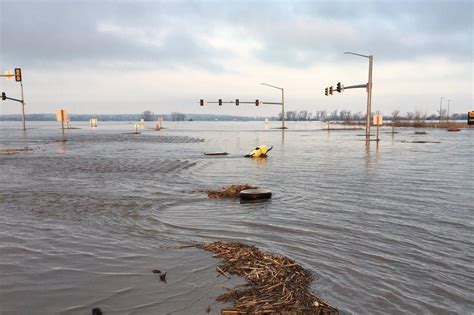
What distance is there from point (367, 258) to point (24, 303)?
494cm

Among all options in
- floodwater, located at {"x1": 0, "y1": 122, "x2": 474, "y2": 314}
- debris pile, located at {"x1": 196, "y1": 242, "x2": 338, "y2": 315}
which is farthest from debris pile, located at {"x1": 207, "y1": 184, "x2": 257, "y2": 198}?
debris pile, located at {"x1": 196, "y1": 242, "x2": 338, "y2": 315}

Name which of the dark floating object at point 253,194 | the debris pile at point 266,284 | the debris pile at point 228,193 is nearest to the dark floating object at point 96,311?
the debris pile at point 266,284

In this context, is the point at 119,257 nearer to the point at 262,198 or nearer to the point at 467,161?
the point at 262,198

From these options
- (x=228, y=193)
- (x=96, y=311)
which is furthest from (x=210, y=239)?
(x=228, y=193)

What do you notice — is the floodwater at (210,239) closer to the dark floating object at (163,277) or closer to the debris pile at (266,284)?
the dark floating object at (163,277)

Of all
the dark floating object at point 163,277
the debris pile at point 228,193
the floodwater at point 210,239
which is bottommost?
the floodwater at point 210,239

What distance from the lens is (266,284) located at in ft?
16.6

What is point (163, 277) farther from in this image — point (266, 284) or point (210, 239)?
point (210, 239)

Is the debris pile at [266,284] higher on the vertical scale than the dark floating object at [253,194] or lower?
lower

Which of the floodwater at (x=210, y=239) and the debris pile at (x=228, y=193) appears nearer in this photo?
the floodwater at (x=210, y=239)

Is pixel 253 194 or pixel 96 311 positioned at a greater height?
pixel 253 194

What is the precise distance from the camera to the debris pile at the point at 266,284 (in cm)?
441

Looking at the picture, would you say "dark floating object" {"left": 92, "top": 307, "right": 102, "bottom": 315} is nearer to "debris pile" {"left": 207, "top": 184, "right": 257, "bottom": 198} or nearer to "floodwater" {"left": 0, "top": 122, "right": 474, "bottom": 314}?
"floodwater" {"left": 0, "top": 122, "right": 474, "bottom": 314}

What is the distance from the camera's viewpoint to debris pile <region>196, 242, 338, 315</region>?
441 centimetres
